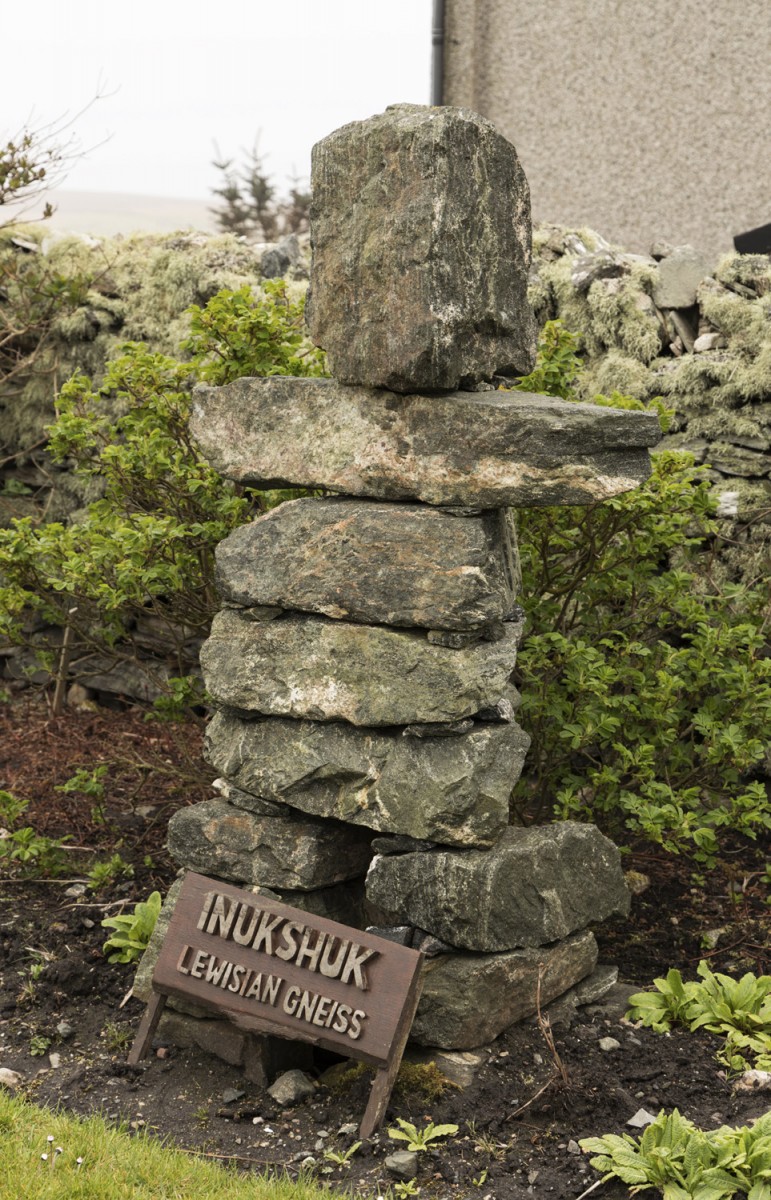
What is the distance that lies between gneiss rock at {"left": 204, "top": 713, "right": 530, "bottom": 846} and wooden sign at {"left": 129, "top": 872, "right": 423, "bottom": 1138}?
391 mm

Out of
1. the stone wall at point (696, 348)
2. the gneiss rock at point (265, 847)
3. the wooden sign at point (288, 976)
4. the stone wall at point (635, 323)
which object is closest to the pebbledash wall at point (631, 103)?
the stone wall at point (635, 323)

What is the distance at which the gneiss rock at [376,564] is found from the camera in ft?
13.9

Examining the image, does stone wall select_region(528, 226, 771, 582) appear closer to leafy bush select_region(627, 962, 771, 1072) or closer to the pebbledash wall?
leafy bush select_region(627, 962, 771, 1072)

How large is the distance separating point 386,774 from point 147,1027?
1.25 metres

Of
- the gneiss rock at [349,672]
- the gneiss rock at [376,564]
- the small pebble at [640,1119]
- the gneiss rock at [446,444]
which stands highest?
the gneiss rock at [446,444]

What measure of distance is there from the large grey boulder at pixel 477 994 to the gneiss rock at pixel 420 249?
1.95 m

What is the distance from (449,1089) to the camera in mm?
4191

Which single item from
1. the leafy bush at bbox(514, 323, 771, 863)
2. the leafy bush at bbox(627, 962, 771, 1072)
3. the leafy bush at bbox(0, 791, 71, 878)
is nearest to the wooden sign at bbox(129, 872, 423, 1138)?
the leafy bush at bbox(627, 962, 771, 1072)

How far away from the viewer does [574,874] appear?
463 cm

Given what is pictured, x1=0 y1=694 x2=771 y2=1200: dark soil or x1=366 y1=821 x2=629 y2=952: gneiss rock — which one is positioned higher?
x1=366 y1=821 x2=629 y2=952: gneiss rock

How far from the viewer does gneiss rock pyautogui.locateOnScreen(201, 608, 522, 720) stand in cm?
430

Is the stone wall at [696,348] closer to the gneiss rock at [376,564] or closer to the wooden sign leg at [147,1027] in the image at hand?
the gneiss rock at [376,564]

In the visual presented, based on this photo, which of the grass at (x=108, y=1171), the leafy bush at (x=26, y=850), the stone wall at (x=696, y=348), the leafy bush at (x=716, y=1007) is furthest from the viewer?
the stone wall at (x=696, y=348)

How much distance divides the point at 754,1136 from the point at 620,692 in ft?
8.36
